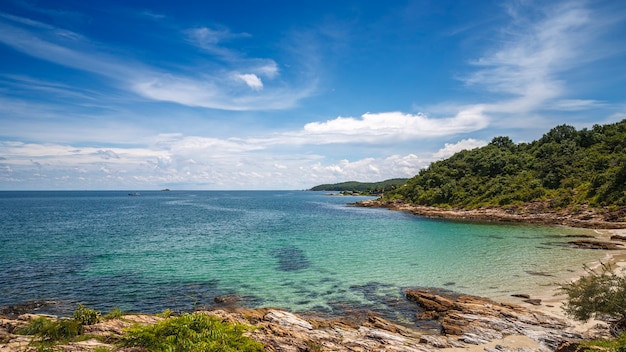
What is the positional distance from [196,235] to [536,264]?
52.1 m

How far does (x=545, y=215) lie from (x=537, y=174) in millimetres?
27451

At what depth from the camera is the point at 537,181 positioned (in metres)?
90.0

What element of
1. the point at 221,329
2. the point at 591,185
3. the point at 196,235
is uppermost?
the point at 591,185

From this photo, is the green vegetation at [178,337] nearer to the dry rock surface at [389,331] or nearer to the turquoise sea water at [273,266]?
the dry rock surface at [389,331]

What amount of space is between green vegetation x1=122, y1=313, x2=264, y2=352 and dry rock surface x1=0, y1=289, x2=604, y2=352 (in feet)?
5.86

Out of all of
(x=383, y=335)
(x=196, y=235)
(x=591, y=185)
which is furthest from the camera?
(x=591, y=185)

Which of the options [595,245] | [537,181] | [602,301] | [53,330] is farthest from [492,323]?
[537,181]

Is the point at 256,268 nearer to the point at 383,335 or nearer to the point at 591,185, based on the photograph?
the point at 383,335

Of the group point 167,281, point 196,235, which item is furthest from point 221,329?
point 196,235

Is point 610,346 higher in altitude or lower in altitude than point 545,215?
higher

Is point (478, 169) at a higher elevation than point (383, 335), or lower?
higher

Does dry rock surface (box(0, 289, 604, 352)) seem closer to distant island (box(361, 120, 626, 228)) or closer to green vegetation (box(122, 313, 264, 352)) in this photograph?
green vegetation (box(122, 313, 264, 352))

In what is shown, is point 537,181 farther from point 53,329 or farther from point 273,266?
point 53,329

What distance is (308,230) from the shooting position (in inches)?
2657
